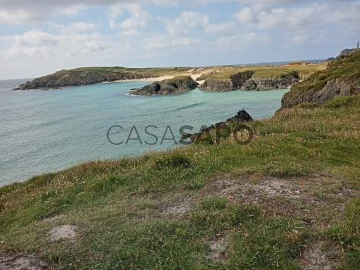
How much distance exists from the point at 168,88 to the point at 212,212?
400 ft

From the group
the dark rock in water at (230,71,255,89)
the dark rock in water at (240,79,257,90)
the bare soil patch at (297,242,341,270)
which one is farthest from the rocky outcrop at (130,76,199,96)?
the bare soil patch at (297,242,341,270)

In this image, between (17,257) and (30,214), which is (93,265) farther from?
(30,214)

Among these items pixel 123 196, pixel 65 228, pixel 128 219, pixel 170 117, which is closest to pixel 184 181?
pixel 123 196

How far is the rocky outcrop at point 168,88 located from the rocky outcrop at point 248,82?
666 centimetres

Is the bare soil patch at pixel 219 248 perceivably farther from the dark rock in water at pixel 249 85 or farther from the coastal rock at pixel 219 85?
the coastal rock at pixel 219 85

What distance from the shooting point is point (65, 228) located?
1005cm

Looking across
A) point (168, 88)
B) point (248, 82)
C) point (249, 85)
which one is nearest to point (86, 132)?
point (168, 88)

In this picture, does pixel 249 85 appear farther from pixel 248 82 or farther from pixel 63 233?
pixel 63 233

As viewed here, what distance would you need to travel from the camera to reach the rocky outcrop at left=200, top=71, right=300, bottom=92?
117 meters

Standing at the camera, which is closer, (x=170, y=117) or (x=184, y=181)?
(x=184, y=181)

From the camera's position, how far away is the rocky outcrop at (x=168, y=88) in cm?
12850

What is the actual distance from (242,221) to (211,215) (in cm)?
82

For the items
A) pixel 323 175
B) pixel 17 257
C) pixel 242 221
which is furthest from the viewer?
pixel 323 175

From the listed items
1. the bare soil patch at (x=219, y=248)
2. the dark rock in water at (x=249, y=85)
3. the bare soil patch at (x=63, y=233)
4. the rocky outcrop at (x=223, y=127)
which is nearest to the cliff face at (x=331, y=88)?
the rocky outcrop at (x=223, y=127)
